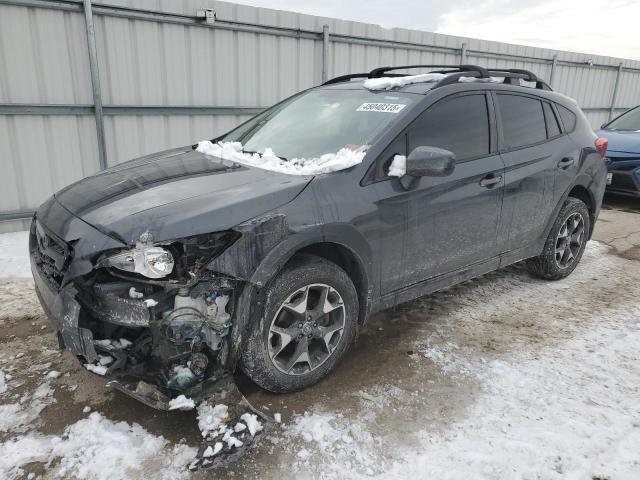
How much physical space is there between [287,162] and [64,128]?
169 inches

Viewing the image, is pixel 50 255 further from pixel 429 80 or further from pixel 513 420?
pixel 429 80

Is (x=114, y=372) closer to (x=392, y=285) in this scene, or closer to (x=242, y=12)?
(x=392, y=285)

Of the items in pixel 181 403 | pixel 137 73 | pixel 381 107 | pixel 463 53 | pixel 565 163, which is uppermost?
pixel 463 53

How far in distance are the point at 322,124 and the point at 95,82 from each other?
393 centimetres

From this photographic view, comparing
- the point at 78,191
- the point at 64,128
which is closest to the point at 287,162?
the point at 78,191

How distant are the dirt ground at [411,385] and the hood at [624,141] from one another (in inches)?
154

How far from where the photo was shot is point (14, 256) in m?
5.04

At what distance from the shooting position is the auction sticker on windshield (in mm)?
3186

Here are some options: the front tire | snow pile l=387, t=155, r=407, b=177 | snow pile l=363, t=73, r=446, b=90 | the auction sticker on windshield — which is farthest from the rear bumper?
the front tire

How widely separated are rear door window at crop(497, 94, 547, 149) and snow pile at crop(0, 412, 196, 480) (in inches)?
124

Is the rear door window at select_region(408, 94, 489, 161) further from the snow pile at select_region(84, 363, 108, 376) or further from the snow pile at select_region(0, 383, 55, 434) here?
the snow pile at select_region(0, 383, 55, 434)

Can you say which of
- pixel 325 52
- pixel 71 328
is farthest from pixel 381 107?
pixel 325 52

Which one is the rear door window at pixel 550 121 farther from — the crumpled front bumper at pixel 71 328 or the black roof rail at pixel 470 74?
the crumpled front bumper at pixel 71 328

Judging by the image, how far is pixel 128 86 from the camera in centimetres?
631
